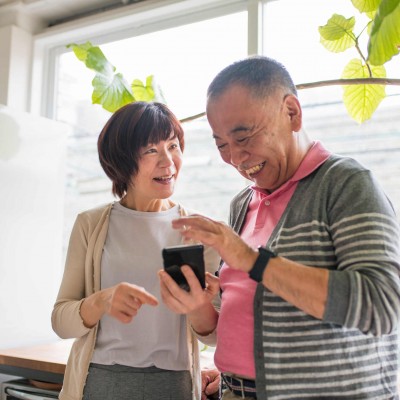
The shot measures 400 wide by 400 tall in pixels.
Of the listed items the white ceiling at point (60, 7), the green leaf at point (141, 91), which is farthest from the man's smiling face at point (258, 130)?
the white ceiling at point (60, 7)

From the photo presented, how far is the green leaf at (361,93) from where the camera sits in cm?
153

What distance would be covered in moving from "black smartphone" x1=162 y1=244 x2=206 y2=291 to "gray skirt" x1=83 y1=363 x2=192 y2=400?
0.37 m

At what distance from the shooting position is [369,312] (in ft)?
2.97

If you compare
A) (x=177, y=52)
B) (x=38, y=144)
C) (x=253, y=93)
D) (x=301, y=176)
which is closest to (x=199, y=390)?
(x=301, y=176)

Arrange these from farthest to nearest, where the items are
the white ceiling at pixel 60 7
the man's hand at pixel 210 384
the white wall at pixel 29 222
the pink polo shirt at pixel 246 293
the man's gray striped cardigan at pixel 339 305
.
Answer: the white ceiling at pixel 60 7 → the white wall at pixel 29 222 → the man's hand at pixel 210 384 → the pink polo shirt at pixel 246 293 → the man's gray striped cardigan at pixel 339 305

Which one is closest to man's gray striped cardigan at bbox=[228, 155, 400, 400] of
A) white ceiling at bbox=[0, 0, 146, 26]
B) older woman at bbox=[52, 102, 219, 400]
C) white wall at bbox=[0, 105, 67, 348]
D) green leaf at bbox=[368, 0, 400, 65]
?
green leaf at bbox=[368, 0, 400, 65]

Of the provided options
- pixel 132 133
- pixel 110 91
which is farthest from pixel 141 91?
pixel 132 133

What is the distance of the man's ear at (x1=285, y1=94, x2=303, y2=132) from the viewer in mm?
1139

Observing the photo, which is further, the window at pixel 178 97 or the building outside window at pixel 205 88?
the window at pixel 178 97

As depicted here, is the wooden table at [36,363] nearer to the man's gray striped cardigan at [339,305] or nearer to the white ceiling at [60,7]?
the man's gray striped cardigan at [339,305]

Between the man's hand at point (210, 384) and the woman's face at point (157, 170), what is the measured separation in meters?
0.59

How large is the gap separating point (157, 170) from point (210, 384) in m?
0.67

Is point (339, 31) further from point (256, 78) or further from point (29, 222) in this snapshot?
point (29, 222)

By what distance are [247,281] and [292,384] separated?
23 centimetres
